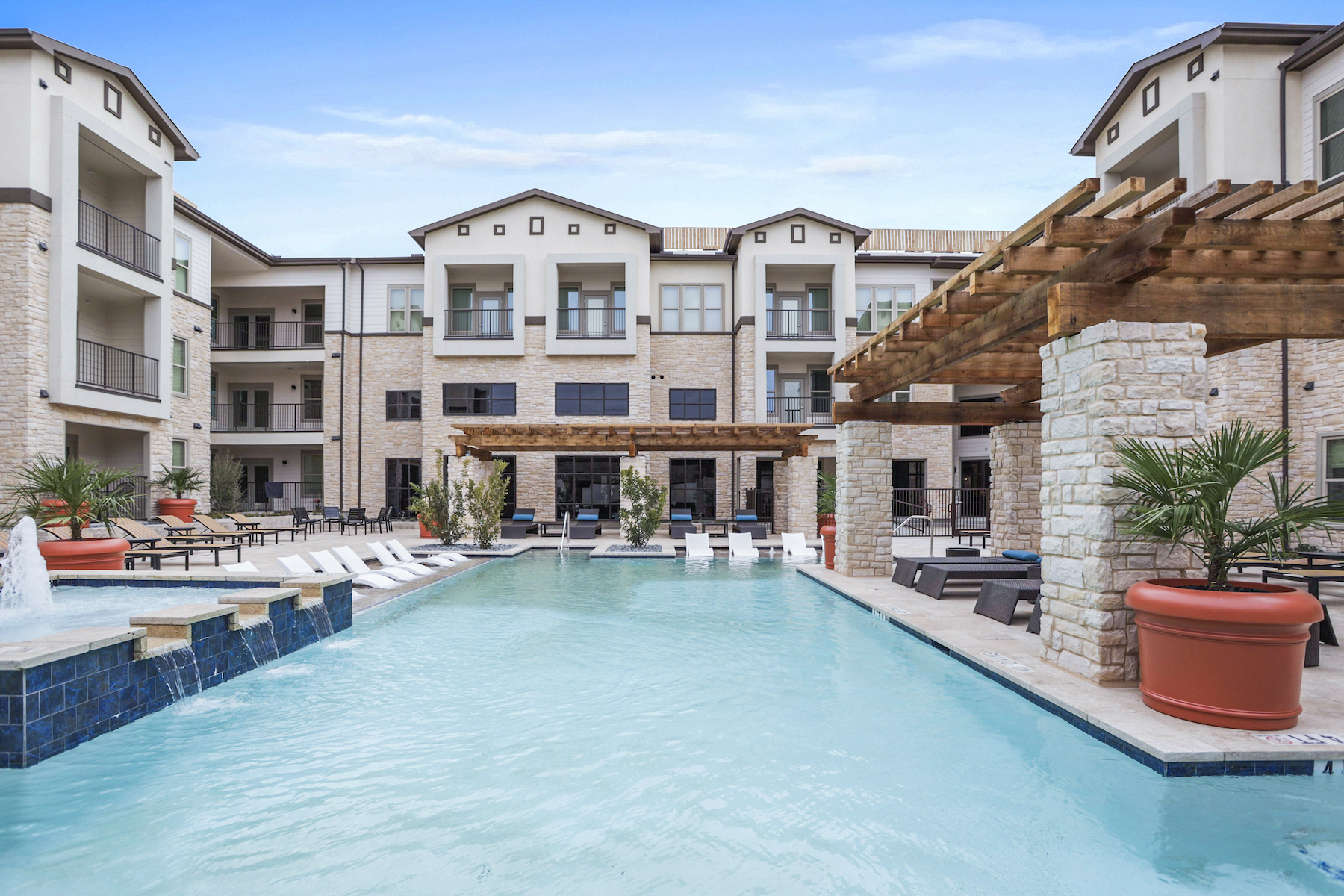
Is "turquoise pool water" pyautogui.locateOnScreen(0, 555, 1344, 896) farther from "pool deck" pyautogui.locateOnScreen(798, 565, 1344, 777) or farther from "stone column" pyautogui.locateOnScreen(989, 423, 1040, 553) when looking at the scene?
"stone column" pyautogui.locateOnScreen(989, 423, 1040, 553)

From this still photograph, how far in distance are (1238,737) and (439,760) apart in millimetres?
4444

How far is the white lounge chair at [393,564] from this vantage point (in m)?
11.0

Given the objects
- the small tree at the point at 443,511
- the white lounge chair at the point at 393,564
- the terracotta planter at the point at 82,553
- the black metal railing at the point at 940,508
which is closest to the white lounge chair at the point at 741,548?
the white lounge chair at the point at 393,564

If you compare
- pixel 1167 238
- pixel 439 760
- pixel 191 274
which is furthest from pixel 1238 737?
pixel 191 274

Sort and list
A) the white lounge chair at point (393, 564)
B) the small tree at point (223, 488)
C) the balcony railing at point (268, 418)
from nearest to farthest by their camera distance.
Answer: the white lounge chair at point (393, 564) < the small tree at point (223, 488) < the balcony railing at point (268, 418)

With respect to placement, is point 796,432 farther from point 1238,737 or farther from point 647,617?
point 1238,737

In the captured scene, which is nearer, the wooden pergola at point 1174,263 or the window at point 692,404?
the wooden pergola at point 1174,263

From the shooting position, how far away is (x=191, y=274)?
1997cm

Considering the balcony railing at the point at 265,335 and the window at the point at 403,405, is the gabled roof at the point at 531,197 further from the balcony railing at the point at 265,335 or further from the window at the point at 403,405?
the balcony railing at the point at 265,335

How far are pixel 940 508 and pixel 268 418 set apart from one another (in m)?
23.1

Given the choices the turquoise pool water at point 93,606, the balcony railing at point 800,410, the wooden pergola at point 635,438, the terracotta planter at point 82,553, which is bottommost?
the turquoise pool water at point 93,606

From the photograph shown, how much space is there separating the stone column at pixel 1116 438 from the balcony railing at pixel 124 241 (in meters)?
19.5

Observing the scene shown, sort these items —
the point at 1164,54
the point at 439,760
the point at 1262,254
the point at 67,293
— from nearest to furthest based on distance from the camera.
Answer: the point at 439,760
the point at 1262,254
the point at 1164,54
the point at 67,293

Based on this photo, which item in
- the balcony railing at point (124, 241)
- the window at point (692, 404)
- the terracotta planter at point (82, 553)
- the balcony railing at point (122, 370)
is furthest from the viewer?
the window at point (692, 404)
